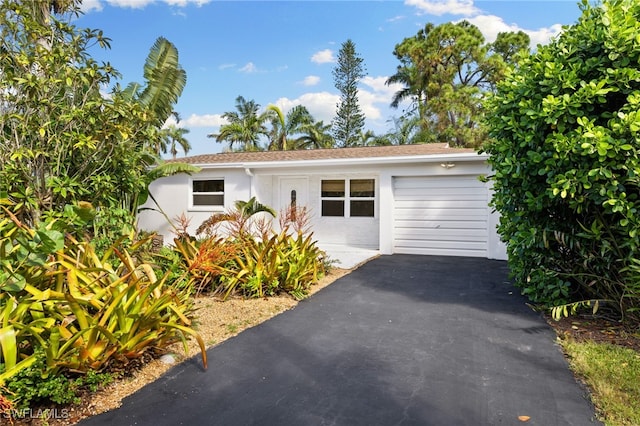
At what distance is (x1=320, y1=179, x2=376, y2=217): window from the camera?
468 inches

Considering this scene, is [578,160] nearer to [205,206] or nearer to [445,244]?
[445,244]

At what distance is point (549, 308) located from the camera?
17.0 feet

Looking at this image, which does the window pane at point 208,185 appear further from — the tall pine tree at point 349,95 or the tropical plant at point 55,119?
the tall pine tree at point 349,95

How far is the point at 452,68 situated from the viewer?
2677cm

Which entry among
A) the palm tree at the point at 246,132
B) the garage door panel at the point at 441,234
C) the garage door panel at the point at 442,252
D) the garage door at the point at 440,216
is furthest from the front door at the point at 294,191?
the palm tree at the point at 246,132

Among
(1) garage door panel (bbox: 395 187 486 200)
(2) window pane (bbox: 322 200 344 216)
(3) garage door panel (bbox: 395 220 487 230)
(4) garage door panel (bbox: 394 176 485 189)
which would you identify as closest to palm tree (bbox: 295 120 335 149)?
(2) window pane (bbox: 322 200 344 216)

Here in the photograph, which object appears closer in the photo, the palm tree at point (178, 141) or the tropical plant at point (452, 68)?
the tropical plant at point (452, 68)

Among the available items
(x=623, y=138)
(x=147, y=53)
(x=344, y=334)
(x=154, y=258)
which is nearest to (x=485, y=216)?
(x=623, y=138)

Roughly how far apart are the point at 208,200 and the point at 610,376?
11418mm

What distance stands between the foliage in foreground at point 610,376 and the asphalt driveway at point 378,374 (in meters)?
0.13

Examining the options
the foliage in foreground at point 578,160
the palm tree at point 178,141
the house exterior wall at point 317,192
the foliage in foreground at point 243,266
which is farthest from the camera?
the palm tree at point 178,141

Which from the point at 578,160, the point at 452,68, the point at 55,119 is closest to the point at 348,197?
the point at 578,160

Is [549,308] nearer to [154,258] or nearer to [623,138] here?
[623,138]

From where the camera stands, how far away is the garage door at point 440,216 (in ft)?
34.1
